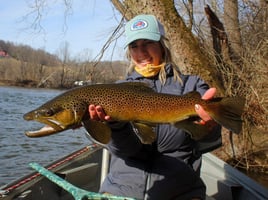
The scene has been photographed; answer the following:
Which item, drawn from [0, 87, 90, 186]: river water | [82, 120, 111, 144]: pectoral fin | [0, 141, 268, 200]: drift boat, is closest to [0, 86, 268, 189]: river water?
[0, 87, 90, 186]: river water

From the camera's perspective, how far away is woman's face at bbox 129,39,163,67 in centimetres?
292

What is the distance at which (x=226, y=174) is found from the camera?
465 cm

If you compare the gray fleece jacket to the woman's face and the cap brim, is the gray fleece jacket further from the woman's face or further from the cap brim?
the cap brim

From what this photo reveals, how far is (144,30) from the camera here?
287cm

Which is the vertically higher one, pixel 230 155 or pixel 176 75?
pixel 176 75

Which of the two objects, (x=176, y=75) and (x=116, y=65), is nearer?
(x=176, y=75)

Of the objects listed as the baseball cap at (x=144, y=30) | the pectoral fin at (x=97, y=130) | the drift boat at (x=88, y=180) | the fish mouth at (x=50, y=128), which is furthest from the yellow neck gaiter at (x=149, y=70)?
the drift boat at (x=88, y=180)

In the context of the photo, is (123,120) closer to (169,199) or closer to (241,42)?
(169,199)

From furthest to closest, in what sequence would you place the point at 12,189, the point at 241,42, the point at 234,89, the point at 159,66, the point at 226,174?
the point at 241,42, the point at 234,89, the point at 226,174, the point at 12,189, the point at 159,66

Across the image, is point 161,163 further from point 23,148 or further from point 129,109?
point 23,148

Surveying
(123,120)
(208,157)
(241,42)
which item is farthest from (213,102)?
(241,42)

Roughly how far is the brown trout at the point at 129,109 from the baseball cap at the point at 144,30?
56 cm

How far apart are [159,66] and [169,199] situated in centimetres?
102

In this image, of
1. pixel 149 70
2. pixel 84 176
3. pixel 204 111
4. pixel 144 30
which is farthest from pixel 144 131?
pixel 84 176
